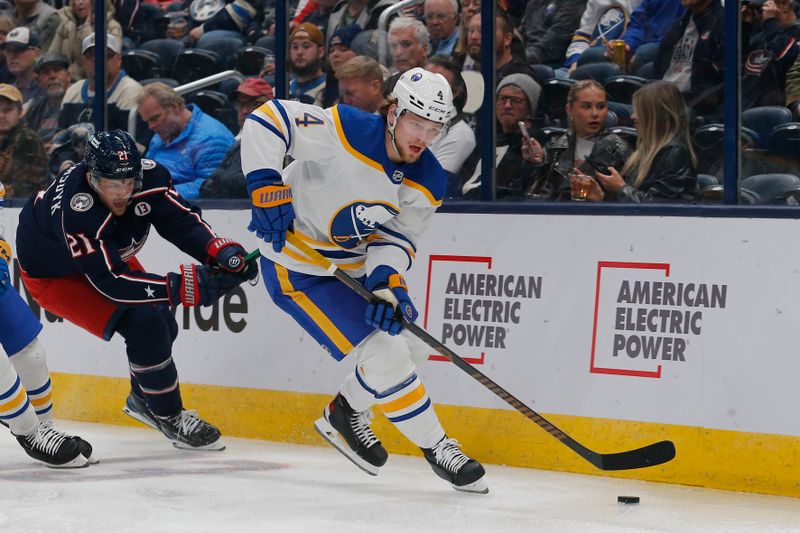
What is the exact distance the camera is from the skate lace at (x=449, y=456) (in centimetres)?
367

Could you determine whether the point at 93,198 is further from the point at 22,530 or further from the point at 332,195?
the point at 22,530

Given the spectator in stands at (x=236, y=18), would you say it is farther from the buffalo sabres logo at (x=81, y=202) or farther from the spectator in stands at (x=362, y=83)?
the buffalo sabres logo at (x=81, y=202)

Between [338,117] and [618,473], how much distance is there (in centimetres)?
146

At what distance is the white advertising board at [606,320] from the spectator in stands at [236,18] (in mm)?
947

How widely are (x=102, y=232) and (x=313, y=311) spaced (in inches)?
29.8

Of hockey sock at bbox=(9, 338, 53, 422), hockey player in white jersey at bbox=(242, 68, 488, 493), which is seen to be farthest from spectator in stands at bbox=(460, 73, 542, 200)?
hockey sock at bbox=(9, 338, 53, 422)

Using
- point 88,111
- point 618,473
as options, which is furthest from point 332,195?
point 88,111

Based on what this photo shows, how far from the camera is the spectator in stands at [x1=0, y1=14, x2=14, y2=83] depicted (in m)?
5.79

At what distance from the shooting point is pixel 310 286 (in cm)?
387

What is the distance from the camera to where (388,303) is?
11.9 feet

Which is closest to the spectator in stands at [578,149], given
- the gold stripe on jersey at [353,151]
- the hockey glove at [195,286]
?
the gold stripe on jersey at [353,151]

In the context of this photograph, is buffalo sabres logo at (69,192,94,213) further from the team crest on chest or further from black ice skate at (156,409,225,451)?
black ice skate at (156,409,225,451)

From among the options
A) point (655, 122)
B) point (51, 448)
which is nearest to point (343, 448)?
point (51, 448)

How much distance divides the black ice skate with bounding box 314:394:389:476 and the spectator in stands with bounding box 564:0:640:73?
1440 mm
